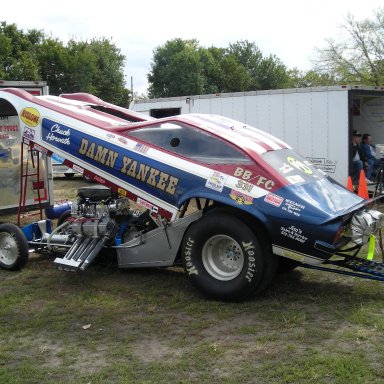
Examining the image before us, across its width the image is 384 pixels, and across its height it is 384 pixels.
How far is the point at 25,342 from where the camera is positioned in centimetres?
475

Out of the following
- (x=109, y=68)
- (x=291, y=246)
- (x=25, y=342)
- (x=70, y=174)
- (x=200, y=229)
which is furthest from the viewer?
(x=109, y=68)

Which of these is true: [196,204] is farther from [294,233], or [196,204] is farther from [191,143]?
[294,233]

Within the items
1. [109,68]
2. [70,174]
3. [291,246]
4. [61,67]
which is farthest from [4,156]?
[109,68]

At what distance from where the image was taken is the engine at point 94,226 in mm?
6422

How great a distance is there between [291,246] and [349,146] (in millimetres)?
7347

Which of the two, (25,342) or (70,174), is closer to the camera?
(25,342)

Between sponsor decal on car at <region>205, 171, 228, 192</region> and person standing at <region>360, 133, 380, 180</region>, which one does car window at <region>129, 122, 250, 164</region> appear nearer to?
sponsor decal on car at <region>205, 171, 228, 192</region>

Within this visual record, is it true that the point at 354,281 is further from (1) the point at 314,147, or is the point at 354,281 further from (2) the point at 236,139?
(1) the point at 314,147

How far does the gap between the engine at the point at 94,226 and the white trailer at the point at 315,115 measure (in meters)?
6.62

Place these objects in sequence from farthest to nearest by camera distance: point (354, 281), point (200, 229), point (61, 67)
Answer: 1. point (61, 67)
2. point (354, 281)
3. point (200, 229)

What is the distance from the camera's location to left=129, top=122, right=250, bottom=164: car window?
18.5 ft

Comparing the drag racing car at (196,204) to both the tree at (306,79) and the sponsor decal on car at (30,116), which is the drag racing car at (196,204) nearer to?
the sponsor decal on car at (30,116)

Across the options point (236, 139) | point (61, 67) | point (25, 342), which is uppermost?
point (61, 67)

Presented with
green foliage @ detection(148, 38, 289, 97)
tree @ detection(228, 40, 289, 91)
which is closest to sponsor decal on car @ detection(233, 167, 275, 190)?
green foliage @ detection(148, 38, 289, 97)
